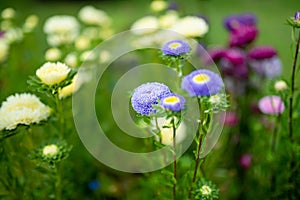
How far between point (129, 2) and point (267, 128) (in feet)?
7.18

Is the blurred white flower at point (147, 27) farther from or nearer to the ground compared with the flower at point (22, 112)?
farther from the ground

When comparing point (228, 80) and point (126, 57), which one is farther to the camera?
point (126, 57)

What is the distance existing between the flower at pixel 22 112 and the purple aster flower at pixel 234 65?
1.85 ft

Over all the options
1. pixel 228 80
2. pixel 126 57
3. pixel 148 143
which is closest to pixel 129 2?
pixel 126 57

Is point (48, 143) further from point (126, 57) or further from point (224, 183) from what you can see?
point (126, 57)

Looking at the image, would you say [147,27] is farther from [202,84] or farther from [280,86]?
[202,84]

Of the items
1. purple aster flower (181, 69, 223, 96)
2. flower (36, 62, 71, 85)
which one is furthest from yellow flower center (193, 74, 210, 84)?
flower (36, 62, 71, 85)

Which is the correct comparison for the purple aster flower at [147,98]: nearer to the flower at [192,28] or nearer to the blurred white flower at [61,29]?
the flower at [192,28]

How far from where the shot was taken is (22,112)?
80 cm

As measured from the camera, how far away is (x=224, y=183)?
117 centimetres

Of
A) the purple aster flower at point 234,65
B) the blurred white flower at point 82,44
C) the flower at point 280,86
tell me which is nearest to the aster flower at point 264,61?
the purple aster flower at point 234,65

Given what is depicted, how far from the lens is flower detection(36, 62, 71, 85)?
770mm

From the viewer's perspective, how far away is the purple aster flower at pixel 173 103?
1.98 feet

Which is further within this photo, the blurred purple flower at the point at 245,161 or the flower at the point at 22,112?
the blurred purple flower at the point at 245,161
